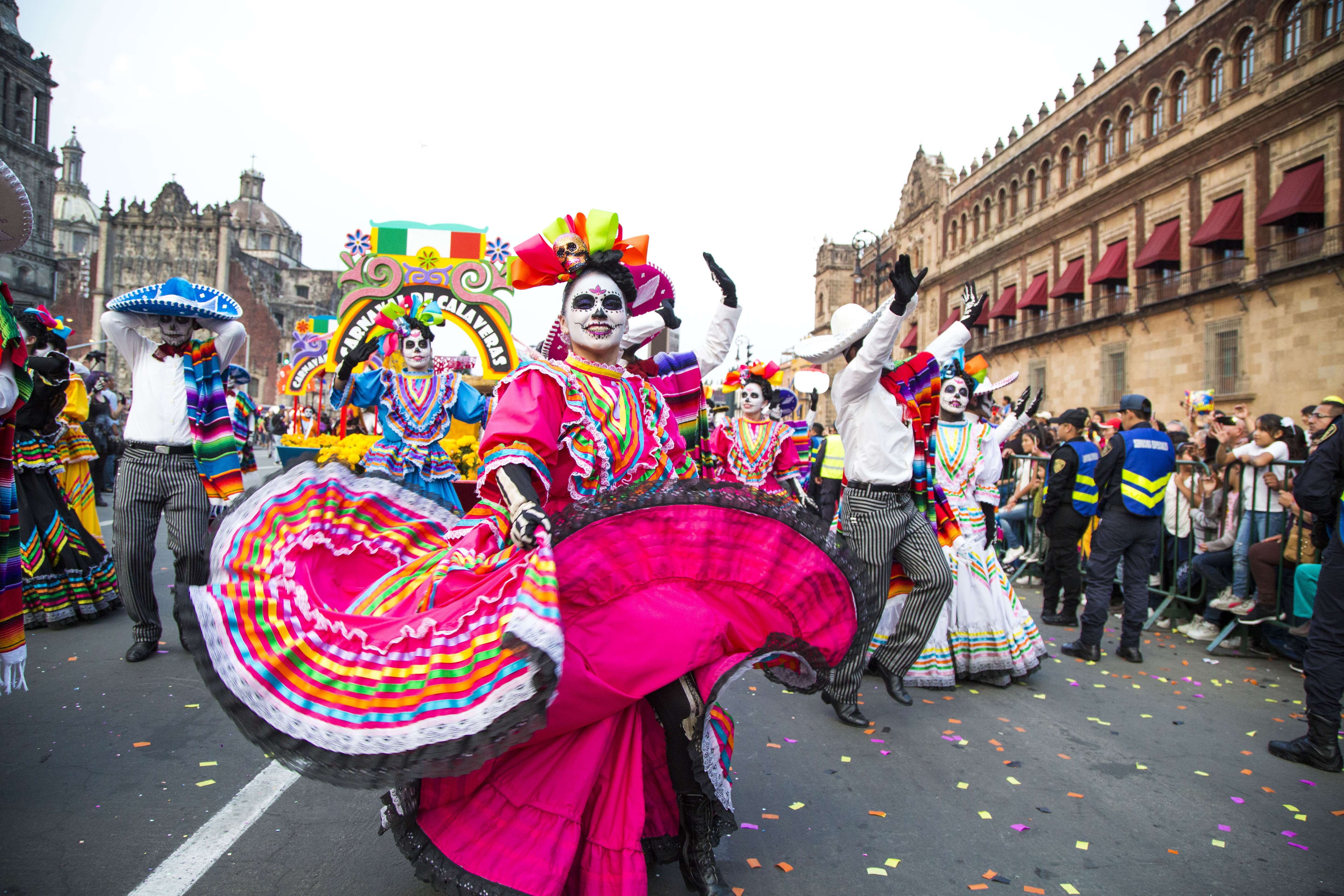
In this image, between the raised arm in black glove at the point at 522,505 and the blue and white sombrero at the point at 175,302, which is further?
the blue and white sombrero at the point at 175,302

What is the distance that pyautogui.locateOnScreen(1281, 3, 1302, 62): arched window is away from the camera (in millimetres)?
20703

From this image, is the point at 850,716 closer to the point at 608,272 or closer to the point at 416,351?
the point at 608,272

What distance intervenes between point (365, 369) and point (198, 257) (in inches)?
2559

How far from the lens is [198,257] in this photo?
60.4 m

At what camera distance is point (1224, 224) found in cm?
2275

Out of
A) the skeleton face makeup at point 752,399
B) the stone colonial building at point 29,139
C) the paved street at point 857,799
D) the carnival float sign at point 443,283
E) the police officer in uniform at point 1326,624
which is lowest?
the paved street at point 857,799

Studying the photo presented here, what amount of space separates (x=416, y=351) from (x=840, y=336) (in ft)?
12.7

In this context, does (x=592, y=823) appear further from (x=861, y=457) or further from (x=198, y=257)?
(x=198, y=257)

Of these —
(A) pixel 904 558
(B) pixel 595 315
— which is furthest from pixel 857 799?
(B) pixel 595 315

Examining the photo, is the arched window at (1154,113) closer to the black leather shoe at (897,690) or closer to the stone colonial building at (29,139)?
the black leather shoe at (897,690)

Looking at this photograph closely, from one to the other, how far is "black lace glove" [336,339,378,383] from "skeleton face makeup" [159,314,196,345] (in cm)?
158

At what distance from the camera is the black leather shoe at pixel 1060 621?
7.60 metres

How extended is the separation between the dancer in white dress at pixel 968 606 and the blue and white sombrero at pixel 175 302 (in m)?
5.01

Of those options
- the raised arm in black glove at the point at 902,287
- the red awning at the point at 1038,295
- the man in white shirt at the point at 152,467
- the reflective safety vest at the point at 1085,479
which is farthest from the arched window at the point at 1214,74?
the man in white shirt at the point at 152,467
